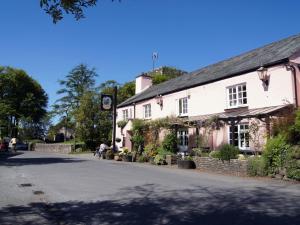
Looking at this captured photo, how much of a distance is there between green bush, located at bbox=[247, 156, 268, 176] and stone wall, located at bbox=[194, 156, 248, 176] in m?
0.28

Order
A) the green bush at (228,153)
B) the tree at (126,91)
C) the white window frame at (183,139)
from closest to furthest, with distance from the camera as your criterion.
A: the green bush at (228,153), the white window frame at (183,139), the tree at (126,91)

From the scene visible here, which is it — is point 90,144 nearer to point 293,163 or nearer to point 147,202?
point 293,163

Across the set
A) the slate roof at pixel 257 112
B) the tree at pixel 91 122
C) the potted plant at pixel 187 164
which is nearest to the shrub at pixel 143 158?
the potted plant at pixel 187 164

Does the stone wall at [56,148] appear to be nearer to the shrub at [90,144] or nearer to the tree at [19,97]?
the shrub at [90,144]

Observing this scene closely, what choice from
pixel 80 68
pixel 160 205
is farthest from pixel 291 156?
pixel 80 68

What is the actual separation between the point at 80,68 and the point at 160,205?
53.7 m

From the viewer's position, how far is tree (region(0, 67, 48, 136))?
61.2 metres

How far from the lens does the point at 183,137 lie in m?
25.1

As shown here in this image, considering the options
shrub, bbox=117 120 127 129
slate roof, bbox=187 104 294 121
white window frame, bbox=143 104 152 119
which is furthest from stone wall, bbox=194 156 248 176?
shrub, bbox=117 120 127 129

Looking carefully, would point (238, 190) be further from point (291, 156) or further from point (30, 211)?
point (30, 211)

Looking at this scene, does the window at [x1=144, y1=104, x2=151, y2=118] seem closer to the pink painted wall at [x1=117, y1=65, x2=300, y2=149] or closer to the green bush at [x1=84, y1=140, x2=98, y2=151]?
the pink painted wall at [x1=117, y1=65, x2=300, y2=149]

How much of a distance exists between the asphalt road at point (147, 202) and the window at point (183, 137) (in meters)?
11.7

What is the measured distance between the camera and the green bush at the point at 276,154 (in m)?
13.7

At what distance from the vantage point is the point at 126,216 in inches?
288
